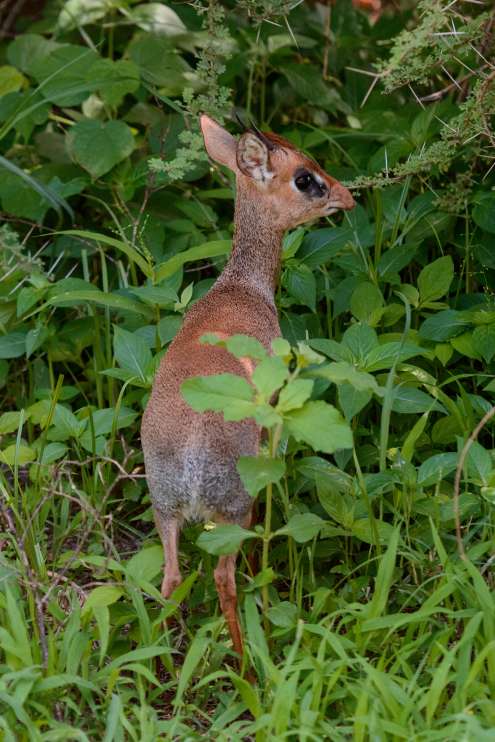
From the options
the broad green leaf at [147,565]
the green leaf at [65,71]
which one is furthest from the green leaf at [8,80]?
the broad green leaf at [147,565]

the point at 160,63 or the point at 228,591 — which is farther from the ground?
the point at 160,63

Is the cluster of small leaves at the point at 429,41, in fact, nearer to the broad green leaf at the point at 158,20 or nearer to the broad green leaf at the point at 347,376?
the broad green leaf at the point at 347,376

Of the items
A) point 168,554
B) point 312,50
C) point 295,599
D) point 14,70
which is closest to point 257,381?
point 168,554

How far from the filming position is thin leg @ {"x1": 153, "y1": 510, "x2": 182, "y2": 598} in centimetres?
362

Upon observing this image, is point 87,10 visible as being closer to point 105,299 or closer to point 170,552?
point 105,299

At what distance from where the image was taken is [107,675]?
3.32 m

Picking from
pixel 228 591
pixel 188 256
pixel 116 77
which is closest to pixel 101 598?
pixel 228 591

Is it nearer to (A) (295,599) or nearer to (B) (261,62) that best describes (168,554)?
(A) (295,599)

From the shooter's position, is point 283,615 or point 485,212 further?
point 485,212

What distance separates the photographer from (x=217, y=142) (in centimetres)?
455

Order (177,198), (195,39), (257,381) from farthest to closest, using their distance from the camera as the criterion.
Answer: (195,39)
(177,198)
(257,381)

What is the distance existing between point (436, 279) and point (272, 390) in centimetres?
169

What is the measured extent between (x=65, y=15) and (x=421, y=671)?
13.7ft

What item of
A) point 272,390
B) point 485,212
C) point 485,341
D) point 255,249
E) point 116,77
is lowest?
point 485,341
